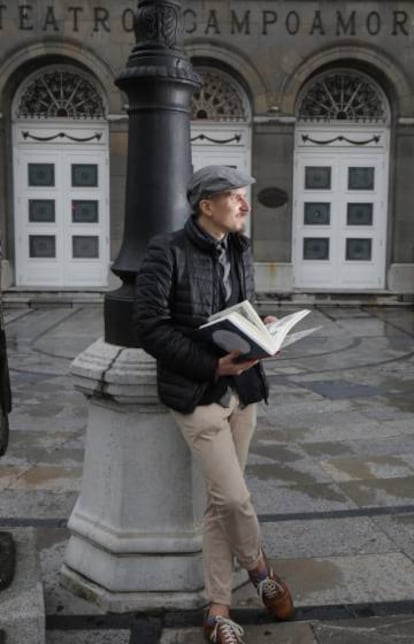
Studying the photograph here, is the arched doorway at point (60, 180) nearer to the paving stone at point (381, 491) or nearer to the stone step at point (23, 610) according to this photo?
the paving stone at point (381, 491)

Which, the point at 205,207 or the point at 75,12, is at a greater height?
the point at 75,12

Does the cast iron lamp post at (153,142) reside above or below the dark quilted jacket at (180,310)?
above

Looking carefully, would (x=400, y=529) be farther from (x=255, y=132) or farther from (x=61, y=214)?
(x=61, y=214)

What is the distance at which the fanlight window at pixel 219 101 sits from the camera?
15258 mm

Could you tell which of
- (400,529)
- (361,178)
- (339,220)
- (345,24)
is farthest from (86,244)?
(400,529)

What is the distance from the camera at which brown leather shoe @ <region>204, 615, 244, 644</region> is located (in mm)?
3111

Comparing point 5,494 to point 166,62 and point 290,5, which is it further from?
point 290,5

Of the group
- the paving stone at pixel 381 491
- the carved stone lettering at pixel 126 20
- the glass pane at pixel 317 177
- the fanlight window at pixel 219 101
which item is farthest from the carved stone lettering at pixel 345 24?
the paving stone at pixel 381 491

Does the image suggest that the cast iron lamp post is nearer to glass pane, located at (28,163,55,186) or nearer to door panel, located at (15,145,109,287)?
door panel, located at (15,145,109,287)

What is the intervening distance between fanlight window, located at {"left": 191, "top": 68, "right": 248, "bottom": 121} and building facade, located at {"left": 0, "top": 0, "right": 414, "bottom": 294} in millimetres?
26

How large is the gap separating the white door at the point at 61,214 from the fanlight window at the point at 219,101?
2.16 m

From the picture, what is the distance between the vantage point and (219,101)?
603 inches

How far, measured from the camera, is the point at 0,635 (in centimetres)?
293

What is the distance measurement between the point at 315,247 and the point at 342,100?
2.97 meters
